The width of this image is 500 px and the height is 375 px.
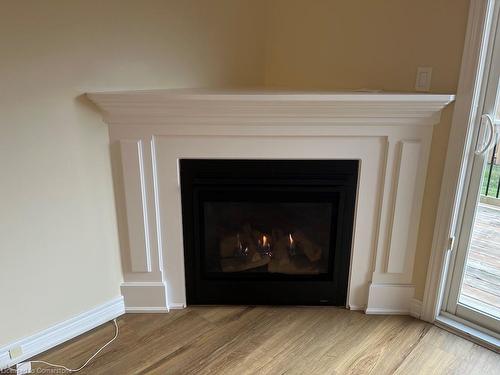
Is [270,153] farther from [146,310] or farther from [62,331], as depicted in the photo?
[62,331]

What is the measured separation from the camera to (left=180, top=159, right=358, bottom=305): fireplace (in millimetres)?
2012

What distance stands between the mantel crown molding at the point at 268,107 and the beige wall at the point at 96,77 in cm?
12

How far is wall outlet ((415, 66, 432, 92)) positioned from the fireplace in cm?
49

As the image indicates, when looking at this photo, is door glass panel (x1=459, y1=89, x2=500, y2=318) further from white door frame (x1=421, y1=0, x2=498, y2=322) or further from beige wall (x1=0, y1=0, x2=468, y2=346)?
beige wall (x1=0, y1=0, x2=468, y2=346)

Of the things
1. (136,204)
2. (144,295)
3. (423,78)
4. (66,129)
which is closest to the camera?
(66,129)

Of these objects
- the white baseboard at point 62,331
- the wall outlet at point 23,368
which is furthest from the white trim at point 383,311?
the wall outlet at point 23,368

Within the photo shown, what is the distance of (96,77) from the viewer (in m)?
1.81

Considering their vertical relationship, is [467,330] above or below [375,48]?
below

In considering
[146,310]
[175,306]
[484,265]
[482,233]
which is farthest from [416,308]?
[146,310]

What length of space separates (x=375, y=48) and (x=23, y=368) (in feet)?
7.64

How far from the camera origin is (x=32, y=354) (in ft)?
6.10

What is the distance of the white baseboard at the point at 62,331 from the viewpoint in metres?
1.80

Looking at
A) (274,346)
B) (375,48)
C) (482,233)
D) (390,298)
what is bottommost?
(274,346)

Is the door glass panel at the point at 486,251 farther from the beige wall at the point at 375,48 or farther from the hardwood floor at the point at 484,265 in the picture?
the beige wall at the point at 375,48
